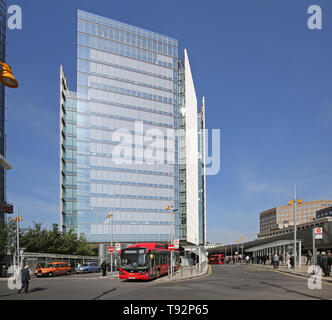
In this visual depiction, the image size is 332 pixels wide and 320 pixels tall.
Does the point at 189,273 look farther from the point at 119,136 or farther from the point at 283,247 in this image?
the point at 119,136

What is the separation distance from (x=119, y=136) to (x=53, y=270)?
4730 centimetres

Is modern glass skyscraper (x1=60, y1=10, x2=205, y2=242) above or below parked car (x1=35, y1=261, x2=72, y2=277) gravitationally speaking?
above

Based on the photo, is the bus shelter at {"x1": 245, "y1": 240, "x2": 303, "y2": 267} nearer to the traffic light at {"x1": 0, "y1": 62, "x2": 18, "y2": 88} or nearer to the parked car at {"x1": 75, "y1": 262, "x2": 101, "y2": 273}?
the parked car at {"x1": 75, "y1": 262, "x2": 101, "y2": 273}

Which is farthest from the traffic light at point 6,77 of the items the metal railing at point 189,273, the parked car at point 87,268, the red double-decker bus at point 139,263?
the parked car at point 87,268

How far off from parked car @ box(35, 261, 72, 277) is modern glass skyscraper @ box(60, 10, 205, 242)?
36.7 metres

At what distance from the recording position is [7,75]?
8.52m

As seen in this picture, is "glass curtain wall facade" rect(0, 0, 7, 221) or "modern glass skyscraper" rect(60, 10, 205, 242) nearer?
"glass curtain wall facade" rect(0, 0, 7, 221)

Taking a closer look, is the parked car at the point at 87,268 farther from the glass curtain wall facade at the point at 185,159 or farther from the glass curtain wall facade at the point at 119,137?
the glass curtain wall facade at the point at 185,159

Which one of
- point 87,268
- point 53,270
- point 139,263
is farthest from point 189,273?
point 87,268

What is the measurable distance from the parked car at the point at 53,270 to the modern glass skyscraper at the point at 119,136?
36.7 metres

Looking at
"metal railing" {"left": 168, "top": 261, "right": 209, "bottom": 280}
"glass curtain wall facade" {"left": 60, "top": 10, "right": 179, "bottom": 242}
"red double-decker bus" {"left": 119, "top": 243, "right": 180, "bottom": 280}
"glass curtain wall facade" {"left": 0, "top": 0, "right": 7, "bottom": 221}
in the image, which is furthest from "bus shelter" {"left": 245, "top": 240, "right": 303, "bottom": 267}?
"glass curtain wall facade" {"left": 0, "top": 0, "right": 7, "bottom": 221}

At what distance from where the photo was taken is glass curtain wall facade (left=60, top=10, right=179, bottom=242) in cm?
8219

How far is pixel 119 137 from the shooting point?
279 ft

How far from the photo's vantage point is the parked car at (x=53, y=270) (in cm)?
3953
